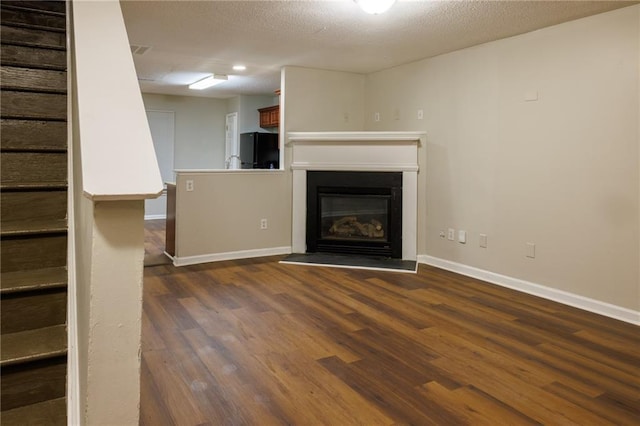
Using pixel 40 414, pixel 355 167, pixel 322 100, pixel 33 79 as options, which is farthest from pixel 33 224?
pixel 322 100

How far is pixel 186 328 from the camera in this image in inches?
119

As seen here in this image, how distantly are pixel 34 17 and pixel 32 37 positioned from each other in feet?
1.19

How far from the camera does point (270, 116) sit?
7.40m

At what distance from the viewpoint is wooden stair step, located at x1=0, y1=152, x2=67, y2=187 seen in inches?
80.4

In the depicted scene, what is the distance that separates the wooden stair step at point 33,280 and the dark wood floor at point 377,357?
0.72m

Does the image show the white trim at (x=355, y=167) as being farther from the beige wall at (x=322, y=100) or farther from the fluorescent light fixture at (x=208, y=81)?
the fluorescent light fixture at (x=208, y=81)

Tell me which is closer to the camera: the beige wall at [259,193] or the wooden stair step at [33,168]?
the wooden stair step at [33,168]

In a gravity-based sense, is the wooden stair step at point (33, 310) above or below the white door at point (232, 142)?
below

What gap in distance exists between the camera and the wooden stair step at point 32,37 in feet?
8.89

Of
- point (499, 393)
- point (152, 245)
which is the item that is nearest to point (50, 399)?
point (499, 393)

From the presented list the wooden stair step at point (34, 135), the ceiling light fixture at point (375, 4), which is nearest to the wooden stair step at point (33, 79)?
the wooden stair step at point (34, 135)

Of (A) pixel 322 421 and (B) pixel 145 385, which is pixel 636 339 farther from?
(B) pixel 145 385

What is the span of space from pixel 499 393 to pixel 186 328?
6.42 feet

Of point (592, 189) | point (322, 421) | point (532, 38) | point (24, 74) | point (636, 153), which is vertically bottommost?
point (322, 421)
